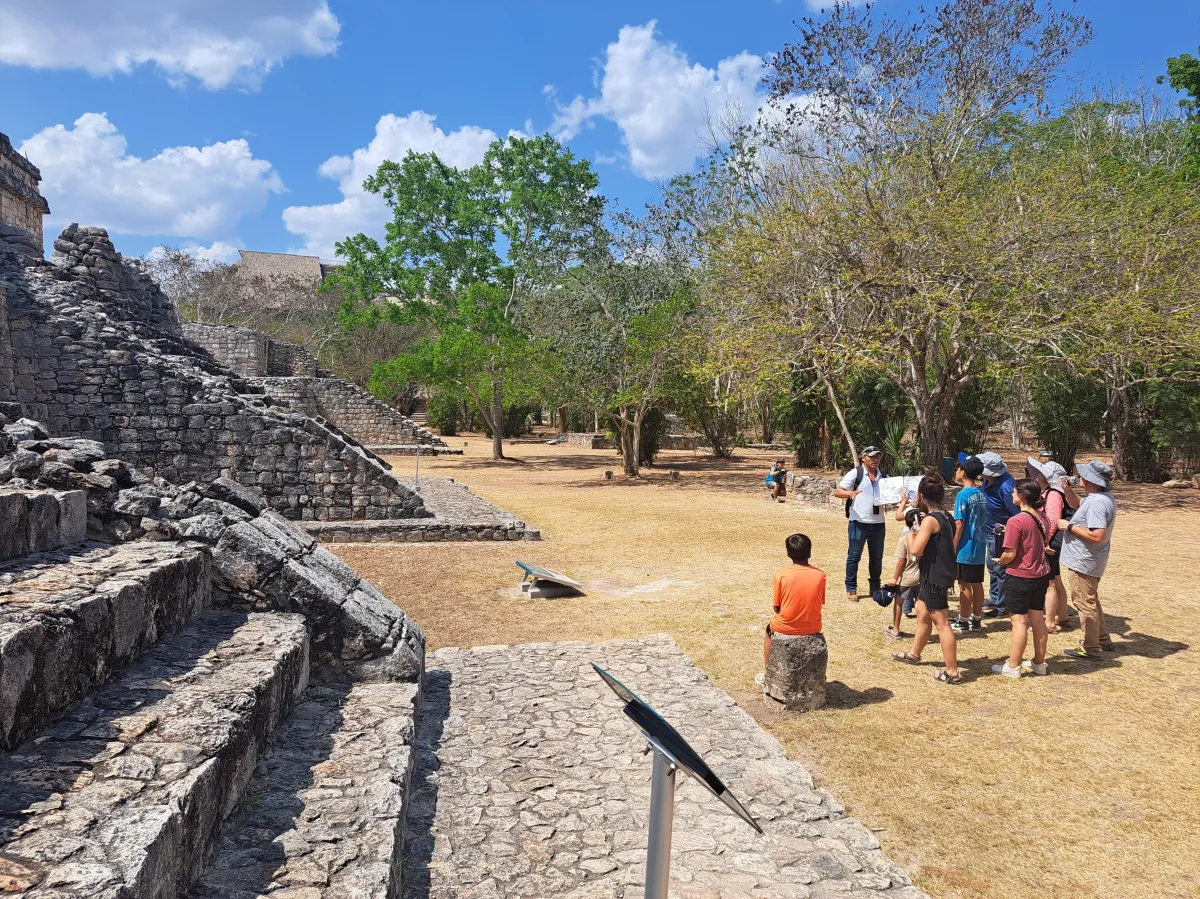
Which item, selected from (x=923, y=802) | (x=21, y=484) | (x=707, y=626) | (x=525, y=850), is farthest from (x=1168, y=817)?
(x=21, y=484)

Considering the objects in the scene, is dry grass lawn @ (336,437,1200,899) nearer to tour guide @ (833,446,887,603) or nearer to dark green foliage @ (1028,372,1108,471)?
tour guide @ (833,446,887,603)

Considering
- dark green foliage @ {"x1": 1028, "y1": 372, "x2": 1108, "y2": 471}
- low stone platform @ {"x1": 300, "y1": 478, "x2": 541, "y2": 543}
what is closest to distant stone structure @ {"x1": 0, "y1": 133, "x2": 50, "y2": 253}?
low stone platform @ {"x1": 300, "y1": 478, "x2": 541, "y2": 543}

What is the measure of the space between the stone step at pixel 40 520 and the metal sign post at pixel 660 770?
302cm

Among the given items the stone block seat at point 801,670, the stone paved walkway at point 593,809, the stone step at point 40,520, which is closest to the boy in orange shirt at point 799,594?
the stone block seat at point 801,670

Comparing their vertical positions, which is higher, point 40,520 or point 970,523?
point 40,520

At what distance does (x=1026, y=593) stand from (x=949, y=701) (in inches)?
40.5

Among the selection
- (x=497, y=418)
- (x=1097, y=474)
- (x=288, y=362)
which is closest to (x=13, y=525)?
(x=1097, y=474)

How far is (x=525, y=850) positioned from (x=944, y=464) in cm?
1532

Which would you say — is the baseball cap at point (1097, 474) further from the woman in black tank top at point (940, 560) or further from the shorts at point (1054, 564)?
the woman in black tank top at point (940, 560)

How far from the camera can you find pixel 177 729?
2.72m

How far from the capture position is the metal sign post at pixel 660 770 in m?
1.73

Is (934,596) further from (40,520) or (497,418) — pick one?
(497,418)

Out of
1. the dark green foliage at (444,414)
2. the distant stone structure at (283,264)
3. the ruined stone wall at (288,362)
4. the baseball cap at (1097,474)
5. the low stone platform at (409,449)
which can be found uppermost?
the distant stone structure at (283,264)

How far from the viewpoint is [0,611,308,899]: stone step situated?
195 cm
